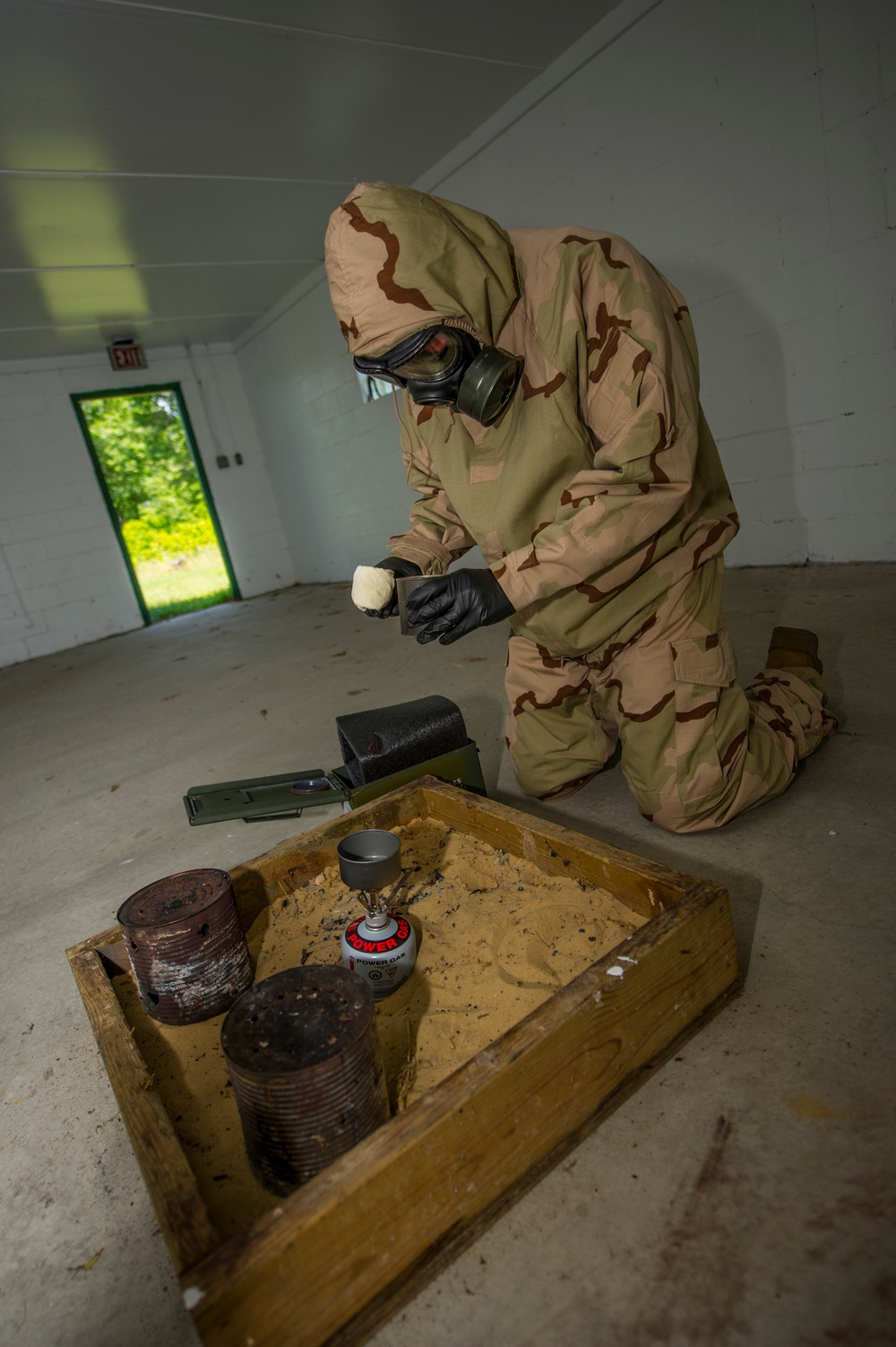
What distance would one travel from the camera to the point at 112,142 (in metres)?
3.47

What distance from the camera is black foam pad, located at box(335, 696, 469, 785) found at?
5.36 feet

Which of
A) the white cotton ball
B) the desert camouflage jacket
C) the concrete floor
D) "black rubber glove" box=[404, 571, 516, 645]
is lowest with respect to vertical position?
the concrete floor

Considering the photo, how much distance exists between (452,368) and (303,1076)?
1135 mm

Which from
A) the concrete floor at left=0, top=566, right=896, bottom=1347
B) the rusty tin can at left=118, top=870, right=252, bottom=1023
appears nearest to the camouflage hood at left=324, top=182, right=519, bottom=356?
the rusty tin can at left=118, top=870, right=252, bottom=1023

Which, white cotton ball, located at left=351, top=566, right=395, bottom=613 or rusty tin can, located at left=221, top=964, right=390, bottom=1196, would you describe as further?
white cotton ball, located at left=351, top=566, right=395, bottom=613

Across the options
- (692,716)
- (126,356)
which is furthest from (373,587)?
(126,356)

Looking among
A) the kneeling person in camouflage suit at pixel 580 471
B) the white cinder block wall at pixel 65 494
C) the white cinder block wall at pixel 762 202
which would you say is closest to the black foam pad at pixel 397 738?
the kneeling person in camouflage suit at pixel 580 471

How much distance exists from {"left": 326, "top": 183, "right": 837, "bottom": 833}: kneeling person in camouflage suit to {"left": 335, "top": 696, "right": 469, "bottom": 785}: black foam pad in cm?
23

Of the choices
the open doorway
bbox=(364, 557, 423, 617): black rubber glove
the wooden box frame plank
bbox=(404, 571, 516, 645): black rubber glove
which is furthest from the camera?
the open doorway

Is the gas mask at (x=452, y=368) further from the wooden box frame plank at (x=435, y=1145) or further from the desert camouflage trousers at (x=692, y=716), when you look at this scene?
the wooden box frame plank at (x=435, y=1145)

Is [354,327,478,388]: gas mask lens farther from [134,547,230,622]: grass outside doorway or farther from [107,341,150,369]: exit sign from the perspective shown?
[134,547,230,622]: grass outside doorway

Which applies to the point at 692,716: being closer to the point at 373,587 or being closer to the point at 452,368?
the point at 373,587

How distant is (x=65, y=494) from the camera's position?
6723 mm

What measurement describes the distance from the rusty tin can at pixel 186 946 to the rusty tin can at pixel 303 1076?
242mm
